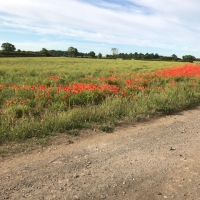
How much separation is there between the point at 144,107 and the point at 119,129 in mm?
1776

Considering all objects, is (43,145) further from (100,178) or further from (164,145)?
(164,145)

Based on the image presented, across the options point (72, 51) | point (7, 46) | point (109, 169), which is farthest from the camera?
point (72, 51)

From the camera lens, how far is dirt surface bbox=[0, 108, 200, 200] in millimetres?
3217

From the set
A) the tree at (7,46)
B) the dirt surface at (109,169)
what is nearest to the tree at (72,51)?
the tree at (7,46)

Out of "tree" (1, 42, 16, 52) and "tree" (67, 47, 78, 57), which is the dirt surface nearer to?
"tree" (1, 42, 16, 52)

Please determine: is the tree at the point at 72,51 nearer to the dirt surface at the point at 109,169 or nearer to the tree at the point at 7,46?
the tree at the point at 7,46

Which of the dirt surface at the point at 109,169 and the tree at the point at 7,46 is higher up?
the tree at the point at 7,46

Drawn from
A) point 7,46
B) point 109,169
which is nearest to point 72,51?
point 7,46

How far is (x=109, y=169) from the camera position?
3.82 meters

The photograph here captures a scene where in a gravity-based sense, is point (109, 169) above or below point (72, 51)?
below

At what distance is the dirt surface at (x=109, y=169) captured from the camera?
3217 millimetres

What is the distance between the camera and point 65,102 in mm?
7559

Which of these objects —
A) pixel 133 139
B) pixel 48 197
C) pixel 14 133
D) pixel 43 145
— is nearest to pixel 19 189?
pixel 48 197

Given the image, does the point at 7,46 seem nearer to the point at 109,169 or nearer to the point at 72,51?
the point at 72,51
